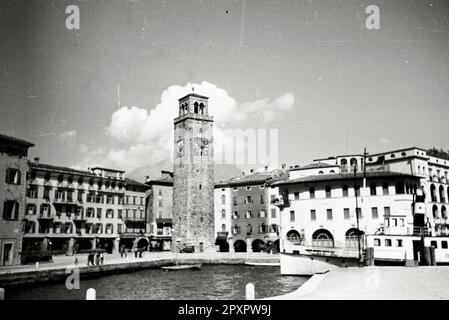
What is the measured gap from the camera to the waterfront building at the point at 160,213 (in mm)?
51125

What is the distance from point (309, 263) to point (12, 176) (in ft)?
63.9

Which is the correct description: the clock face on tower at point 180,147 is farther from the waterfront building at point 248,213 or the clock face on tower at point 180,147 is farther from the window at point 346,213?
the window at point 346,213

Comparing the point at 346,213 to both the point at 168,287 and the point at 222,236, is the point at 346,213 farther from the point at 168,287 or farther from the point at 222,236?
the point at 222,236

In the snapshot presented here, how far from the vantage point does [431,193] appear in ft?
127

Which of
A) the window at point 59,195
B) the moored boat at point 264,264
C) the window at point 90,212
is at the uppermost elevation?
the window at point 59,195

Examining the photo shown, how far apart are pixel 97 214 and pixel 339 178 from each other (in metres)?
27.7

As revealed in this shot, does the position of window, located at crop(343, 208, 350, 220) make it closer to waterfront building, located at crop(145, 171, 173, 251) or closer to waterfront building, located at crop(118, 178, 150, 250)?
waterfront building, located at crop(118, 178, 150, 250)

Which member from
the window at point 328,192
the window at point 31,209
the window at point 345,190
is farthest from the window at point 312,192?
the window at point 31,209

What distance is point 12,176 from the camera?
2402cm

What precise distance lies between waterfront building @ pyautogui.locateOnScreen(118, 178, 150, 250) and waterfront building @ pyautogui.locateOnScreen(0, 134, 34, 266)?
22534mm
